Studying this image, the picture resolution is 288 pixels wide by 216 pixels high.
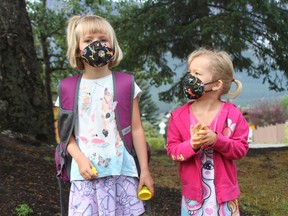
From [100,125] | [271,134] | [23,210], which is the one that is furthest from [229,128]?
[271,134]

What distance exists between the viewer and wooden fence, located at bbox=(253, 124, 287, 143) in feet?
168

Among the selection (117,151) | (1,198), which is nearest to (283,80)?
(1,198)

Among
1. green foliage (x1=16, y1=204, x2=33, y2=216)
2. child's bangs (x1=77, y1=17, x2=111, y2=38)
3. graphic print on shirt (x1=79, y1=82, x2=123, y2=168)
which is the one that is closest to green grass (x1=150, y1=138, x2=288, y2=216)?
green foliage (x1=16, y1=204, x2=33, y2=216)

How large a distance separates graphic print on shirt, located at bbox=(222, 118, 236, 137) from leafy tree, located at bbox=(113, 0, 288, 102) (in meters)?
7.99

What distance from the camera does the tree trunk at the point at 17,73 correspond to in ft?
25.1

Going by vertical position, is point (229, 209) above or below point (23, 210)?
above

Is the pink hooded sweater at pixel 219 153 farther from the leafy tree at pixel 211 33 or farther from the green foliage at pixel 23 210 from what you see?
the leafy tree at pixel 211 33

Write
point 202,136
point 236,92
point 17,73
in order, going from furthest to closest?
point 17,73
point 236,92
point 202,136

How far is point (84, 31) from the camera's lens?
2912mm

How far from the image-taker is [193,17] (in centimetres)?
1338

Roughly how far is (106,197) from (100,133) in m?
0.37

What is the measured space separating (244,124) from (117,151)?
0.79 metres

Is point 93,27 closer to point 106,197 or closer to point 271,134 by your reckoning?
point 106,197

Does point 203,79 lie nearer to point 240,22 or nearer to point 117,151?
point 117,151
